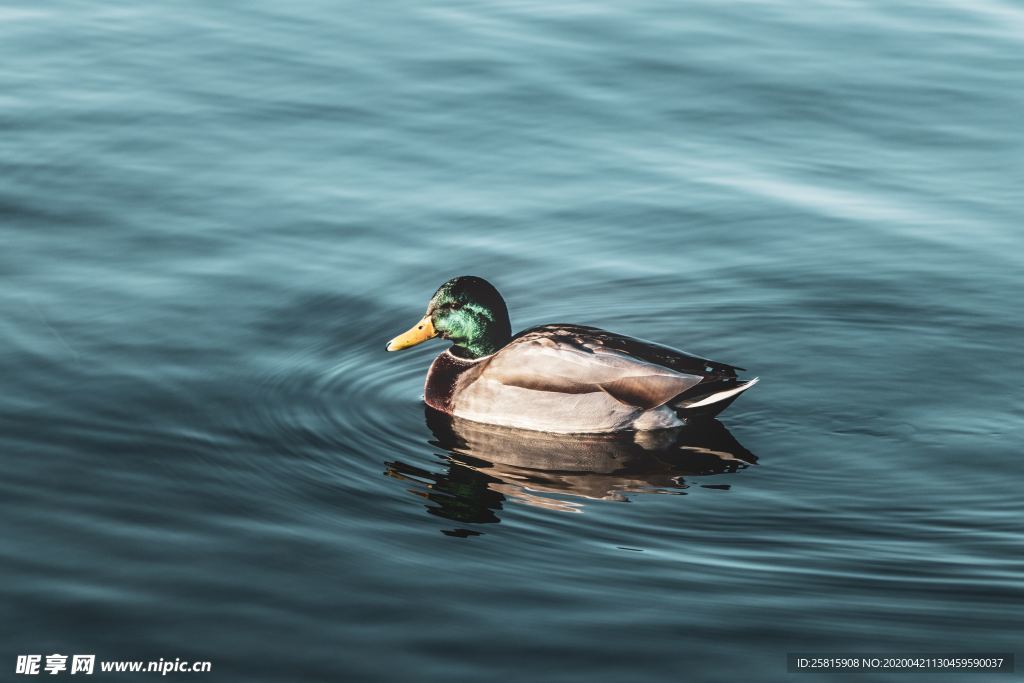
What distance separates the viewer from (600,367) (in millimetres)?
10172

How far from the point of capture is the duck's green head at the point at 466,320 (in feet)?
35.3

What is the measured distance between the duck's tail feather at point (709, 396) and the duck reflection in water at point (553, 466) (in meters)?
0.16

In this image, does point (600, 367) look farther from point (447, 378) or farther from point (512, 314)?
point (512, 314)

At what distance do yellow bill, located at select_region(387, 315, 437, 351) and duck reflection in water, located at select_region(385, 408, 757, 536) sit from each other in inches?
23.0

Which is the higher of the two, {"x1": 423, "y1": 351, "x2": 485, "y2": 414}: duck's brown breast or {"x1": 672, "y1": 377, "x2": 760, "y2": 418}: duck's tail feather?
{"x1": 672, "y1": 377, "x2": 760, "y2": 418}: duck's tail feather

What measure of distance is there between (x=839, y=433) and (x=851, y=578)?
76.4 inches

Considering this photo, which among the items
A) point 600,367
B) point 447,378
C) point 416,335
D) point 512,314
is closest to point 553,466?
point 600,367

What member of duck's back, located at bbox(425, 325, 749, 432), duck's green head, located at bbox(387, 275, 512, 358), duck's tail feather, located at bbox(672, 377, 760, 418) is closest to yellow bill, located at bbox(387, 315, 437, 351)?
duck's green head, located at bbox(387, 275, 512, 358)

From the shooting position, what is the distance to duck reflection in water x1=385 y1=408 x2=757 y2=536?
9180mm

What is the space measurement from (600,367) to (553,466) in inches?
30.1

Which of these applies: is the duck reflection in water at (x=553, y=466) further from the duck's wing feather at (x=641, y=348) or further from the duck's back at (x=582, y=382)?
the duck's wing feather at (x=641, y=348)

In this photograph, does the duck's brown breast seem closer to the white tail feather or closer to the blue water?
the blue water

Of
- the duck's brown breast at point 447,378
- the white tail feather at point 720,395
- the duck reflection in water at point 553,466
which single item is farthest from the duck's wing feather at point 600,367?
the duck's brown breast at point 447,378

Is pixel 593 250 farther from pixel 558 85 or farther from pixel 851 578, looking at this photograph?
pixel 851 578
